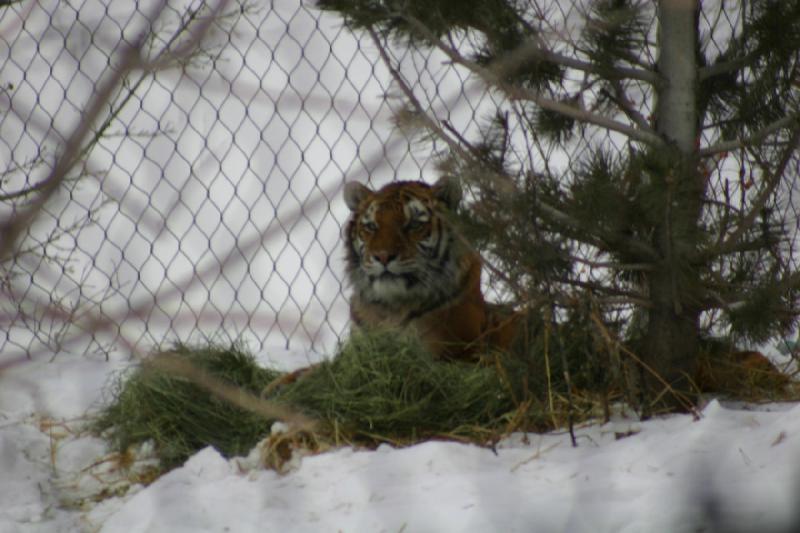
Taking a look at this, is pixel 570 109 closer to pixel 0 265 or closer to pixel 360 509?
pixel 360 509

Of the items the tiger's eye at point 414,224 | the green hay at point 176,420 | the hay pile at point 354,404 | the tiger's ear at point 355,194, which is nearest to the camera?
the hay pile at point 354,404

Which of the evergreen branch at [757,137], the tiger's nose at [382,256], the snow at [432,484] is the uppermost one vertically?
the tiger's nose at [382,256]

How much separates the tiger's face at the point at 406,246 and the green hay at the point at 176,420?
2.58 feet

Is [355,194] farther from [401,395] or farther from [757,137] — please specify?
[757,137]

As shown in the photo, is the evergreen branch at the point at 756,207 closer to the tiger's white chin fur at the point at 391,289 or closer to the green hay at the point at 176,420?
the green hay at the point at 176,420

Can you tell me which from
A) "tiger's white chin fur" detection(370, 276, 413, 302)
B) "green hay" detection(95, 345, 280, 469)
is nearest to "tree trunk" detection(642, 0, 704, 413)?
"green hay" detection(95, 345, 280, 469)

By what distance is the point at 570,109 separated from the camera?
3.08 m

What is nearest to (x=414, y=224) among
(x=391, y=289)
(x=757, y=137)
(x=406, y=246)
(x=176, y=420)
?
(x=406, y=246)

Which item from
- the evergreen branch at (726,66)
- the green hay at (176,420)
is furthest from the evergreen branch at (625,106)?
the green hay at (176,420)

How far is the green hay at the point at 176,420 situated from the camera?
352 cm

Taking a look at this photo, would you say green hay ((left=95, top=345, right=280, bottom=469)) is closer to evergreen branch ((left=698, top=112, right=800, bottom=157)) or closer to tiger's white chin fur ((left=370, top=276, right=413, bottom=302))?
tiger's white chin fur ((left=370, top=276, right=413, bottom=302))

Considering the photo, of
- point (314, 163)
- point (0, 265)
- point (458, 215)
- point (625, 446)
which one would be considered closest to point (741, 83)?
point (458, 215)

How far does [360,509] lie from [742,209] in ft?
3.97

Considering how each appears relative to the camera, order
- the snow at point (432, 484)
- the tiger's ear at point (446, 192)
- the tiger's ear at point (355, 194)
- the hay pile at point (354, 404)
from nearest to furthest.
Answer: the snow at point (432, 484), the hay pile at point (354, 404), the tiger's ear at point (446, 192), the tiger's ear at point (355, 194)
